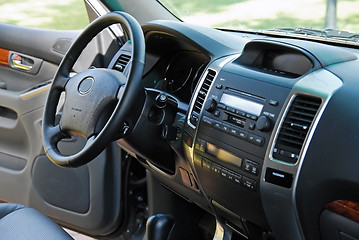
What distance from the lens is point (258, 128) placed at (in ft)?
4.58

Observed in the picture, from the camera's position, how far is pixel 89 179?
7.89 ft

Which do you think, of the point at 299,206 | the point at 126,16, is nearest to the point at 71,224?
the point at 126,16

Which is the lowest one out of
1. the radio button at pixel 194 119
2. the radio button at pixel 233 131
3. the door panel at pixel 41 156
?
the door panel at pixel 41 156

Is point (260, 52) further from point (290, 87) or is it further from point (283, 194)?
point (283, 194)

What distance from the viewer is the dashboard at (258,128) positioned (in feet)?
4.26

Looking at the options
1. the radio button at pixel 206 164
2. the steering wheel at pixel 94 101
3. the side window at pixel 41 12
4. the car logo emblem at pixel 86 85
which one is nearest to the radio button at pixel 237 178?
the radio button at pixel 206 164

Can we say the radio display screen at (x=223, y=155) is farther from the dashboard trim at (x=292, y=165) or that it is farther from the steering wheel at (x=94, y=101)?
the steering wheel at (x=94, y=101)

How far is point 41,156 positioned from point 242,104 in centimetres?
133

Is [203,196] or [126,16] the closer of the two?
[126,16]

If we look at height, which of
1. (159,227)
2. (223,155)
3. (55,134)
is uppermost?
(223,155)

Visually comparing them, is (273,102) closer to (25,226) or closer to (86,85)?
(86,85)

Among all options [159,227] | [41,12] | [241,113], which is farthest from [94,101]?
[41,12]

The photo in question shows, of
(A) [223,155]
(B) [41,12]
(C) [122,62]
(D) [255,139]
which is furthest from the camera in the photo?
(B) [41,12]

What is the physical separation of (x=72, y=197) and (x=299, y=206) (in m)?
1.37
